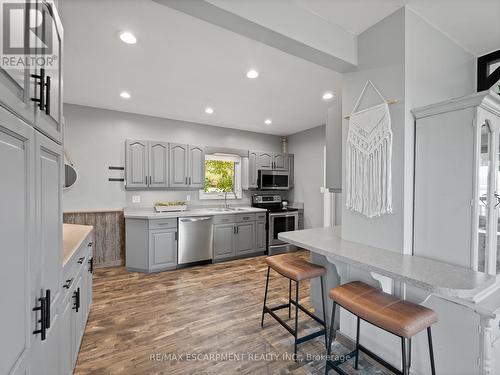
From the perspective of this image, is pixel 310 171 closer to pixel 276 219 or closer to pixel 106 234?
pixel 276 219

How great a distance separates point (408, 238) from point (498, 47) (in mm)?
1891

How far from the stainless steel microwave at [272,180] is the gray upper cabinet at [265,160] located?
0.14 m

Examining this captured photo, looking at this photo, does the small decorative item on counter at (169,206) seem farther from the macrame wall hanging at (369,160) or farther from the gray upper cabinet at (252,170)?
the macrame wall hanging at (369,160)

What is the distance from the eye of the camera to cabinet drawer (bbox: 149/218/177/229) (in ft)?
11.9

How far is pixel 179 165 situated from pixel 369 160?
3.31 m

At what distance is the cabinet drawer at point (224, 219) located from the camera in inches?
164

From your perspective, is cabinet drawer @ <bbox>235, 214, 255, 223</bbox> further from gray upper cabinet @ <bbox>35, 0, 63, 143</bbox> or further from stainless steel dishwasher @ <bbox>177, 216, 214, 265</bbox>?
gray upper cabinet @ <bbox>35, 0, 63, 143</bbox>

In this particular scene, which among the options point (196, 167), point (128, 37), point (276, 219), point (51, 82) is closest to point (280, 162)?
point (276, 219)

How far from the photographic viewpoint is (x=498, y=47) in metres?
2.03

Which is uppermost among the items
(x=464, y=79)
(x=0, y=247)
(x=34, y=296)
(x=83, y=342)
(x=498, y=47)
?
(x=498, y=47)

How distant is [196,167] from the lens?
449cm

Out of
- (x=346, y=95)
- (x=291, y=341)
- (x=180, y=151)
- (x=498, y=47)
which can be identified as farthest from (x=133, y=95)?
(x=498, y=47)

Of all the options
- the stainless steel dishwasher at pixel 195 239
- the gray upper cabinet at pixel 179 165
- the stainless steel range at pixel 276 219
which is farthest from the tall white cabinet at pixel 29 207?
the stainless steel range at pixel 276 219

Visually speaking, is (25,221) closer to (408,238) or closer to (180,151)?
(408,238)
